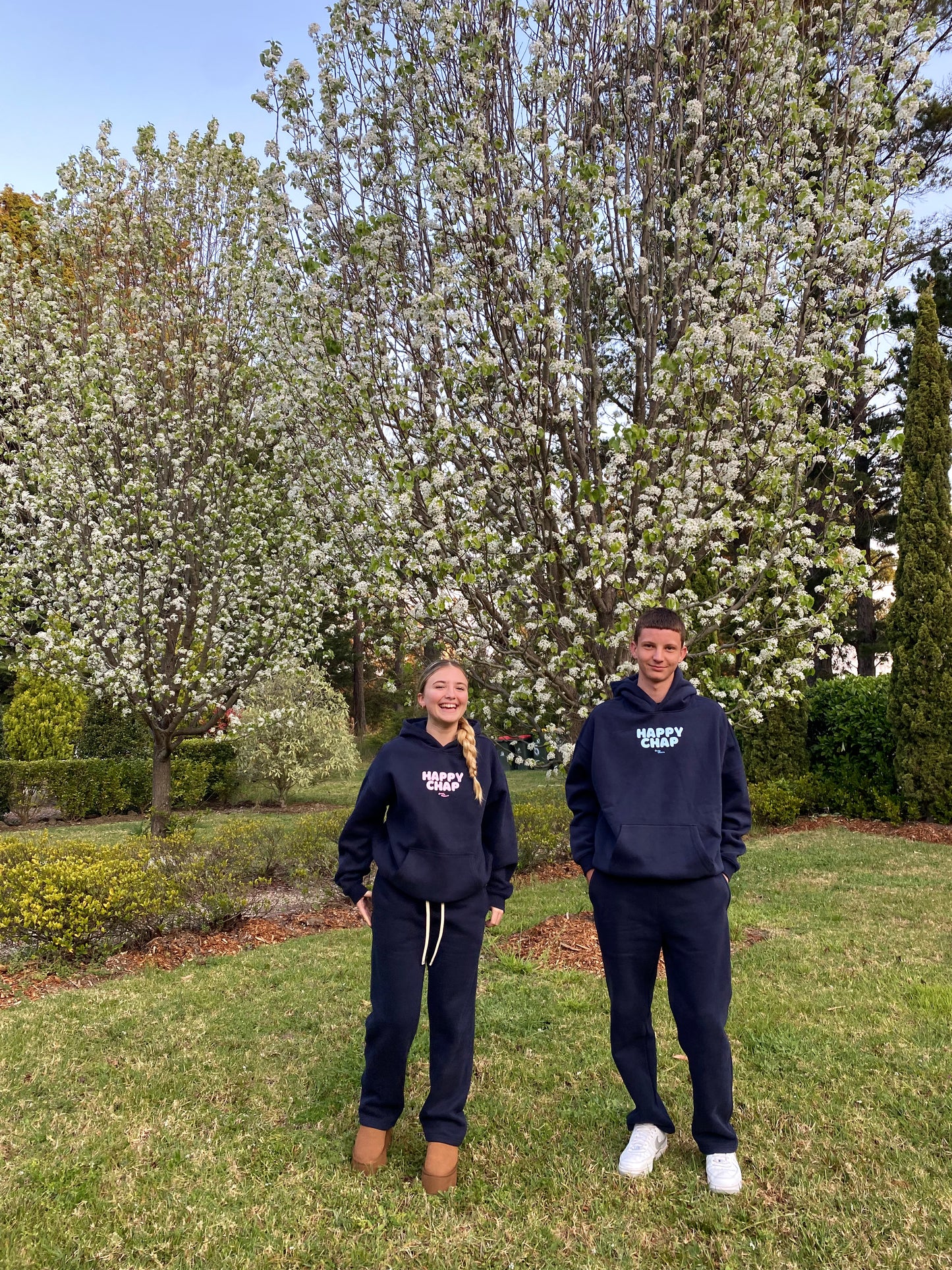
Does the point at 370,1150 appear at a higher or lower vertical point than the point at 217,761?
lower

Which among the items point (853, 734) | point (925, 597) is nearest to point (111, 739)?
point (853, 734)

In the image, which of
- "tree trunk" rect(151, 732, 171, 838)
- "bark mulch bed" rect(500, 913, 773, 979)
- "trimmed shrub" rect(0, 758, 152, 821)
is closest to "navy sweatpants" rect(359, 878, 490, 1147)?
"bark mulch bed" rect(500, 913, 773, 979)

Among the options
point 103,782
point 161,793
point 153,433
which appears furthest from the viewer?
point 103,782

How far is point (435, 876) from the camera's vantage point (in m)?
2.92

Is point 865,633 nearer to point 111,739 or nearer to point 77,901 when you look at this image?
point 111,739

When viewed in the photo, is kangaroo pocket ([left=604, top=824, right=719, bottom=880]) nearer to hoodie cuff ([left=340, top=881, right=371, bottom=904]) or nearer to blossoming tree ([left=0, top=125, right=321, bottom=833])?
hoodie cuff ([left=340, top=881, right=371, bottom=904])

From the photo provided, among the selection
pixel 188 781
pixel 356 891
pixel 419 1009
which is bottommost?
pixel 419 1009

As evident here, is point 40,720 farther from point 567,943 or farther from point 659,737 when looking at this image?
point 659,737

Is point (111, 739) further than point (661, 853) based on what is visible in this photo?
Yes

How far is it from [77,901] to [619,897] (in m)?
4.53

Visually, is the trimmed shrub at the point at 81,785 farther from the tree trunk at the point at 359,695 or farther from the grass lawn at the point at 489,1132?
the grass lawn at the point at 489,1132

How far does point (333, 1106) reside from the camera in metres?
3.50

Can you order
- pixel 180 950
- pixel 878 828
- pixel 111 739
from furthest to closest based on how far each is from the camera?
pixel 111 739, pixel 878 828, pixel 180 950

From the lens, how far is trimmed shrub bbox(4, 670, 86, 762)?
1520cm
